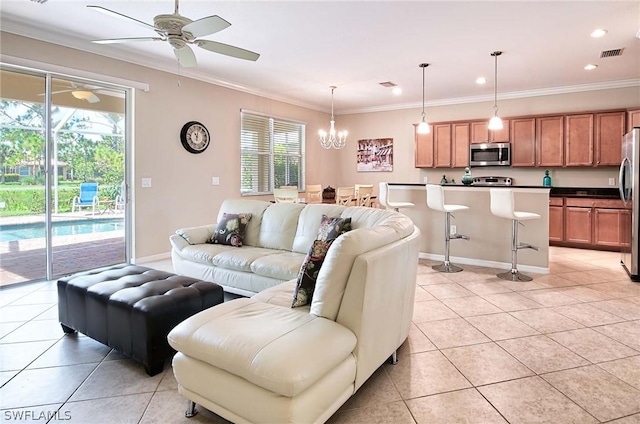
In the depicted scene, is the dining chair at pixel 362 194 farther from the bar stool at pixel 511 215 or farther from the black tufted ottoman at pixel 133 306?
the black tufted ottoman at pixel 133 306

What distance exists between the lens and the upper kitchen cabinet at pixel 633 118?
572 centimetres

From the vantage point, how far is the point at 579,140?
622cm

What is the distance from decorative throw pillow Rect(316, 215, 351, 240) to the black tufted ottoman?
96 cm

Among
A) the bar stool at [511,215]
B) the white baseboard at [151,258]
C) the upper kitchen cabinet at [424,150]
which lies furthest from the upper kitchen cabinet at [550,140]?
the white baseboard at [151,258]

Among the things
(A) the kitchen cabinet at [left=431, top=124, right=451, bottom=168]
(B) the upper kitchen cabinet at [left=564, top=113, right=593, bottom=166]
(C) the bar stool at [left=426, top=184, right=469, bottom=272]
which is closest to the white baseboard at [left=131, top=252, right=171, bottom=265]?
(C) the bar stool at [left=426, top=184, right=469, bottom=272]

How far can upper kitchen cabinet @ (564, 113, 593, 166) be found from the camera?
615 centimetres

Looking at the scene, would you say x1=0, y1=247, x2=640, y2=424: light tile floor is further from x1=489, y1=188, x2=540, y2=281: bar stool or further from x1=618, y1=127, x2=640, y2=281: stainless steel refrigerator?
x1=618, y1=127, x2=640, y2=281: stainless steel refrigerator

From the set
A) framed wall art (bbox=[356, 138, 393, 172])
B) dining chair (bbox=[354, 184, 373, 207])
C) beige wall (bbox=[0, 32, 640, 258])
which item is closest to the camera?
beige wall (bbox=[0, 32, 640, 258])

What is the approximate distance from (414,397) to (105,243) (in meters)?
4.51

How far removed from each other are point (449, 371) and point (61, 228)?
4.52m

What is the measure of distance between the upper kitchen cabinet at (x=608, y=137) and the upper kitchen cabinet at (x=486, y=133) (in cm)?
134

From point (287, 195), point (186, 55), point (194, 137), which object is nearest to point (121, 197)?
point (194, 137)

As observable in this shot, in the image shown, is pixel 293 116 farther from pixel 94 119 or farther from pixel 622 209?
pixel 622 209

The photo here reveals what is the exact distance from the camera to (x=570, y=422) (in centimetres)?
186
